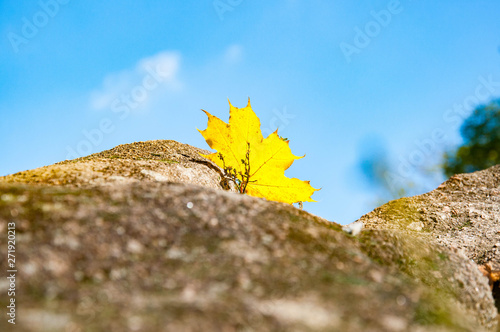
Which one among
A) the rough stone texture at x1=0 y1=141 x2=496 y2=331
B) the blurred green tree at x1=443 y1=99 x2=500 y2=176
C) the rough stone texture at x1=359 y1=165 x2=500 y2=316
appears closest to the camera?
the rough stone texture at x1=0 y1=141 x2=496 y2=331

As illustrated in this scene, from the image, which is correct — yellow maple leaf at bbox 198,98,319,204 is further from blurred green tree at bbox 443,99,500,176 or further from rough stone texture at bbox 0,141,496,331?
blurred green tree at bbox 443,99,500,176

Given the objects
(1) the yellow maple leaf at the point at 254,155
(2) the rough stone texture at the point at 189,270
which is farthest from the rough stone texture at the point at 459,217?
(2) the rough stone texture at the point at 189,270

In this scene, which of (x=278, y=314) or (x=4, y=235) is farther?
(x=4, y=235)

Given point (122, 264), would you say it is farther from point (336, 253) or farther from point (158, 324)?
point (336, 253)

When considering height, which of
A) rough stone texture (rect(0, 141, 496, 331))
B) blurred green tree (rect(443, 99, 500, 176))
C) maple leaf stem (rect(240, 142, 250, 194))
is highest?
blurred green tree (rect(443, 99, 500, 176))

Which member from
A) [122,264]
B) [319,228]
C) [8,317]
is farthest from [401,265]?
[8,317]

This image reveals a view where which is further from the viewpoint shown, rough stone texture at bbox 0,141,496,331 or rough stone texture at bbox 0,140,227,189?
rough stone texture at bbox 0,140,227,189

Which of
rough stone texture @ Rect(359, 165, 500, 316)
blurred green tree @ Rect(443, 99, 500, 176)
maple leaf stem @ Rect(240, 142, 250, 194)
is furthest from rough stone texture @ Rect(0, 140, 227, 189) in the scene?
blurred green tree @ Rect(443, 99, 500, 176)
